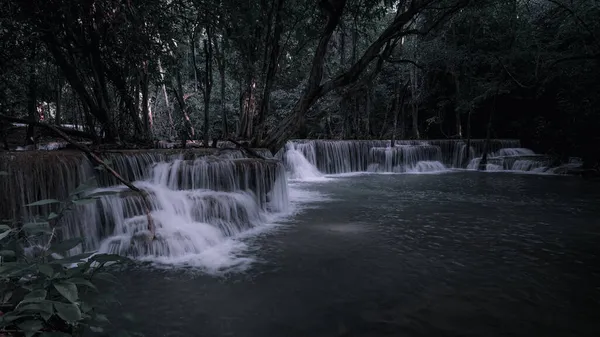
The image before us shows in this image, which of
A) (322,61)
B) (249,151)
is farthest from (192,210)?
(322,61)

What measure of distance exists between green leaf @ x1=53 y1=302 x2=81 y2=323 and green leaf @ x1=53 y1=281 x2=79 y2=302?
4 centimetres

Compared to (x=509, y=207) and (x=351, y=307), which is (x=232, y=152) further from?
(x=509, y=207)

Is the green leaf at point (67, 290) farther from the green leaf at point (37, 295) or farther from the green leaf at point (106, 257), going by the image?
the green leaf at point (106, 257)

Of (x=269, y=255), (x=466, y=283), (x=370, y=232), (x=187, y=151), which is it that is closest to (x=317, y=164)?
(x=187, y=151)

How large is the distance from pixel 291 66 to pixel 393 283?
15.9 meters

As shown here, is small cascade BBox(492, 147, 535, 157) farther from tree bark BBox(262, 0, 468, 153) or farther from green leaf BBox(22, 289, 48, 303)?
green leaf BBox(22, 289, 48, 303)

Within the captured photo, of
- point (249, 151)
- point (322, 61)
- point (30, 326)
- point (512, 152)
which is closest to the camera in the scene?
point (30, 326)

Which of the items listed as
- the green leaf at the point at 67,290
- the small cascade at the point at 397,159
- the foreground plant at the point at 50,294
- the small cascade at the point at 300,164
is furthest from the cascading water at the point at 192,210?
the small cascade at the point at 397,159

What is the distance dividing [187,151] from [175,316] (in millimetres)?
6030

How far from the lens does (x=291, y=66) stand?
1880 cm

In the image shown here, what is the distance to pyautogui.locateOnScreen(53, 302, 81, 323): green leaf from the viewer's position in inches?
55.1

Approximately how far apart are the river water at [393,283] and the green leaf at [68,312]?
7.53ft

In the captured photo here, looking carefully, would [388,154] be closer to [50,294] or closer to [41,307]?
[50,294]

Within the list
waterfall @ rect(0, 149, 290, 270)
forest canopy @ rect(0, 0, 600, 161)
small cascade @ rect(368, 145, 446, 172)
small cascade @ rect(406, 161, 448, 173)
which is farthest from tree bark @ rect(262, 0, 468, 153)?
small cascade @ rect(406, 161, 448, 173)
